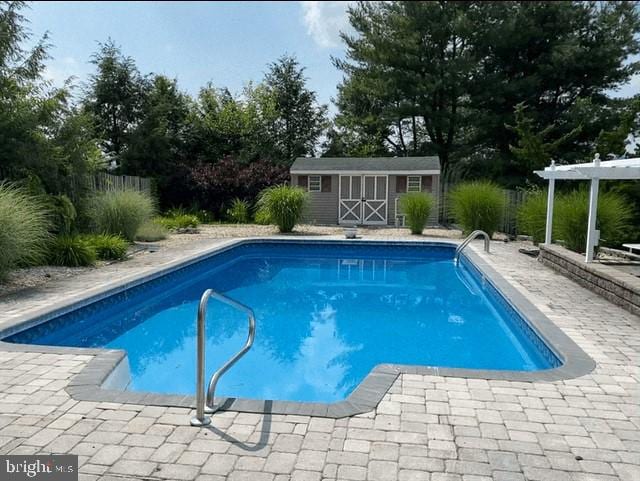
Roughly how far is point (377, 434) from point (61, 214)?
8406 millimetres

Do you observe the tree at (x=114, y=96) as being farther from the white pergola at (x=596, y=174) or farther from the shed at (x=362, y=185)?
the white pergola at (x=596, y=174)

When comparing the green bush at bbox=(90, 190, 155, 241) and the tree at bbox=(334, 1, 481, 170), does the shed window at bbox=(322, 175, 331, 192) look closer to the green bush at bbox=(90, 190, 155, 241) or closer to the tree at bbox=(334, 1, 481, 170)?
the tree at bbox=(334, 1, 481, 170)

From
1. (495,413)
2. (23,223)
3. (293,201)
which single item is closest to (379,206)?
(293,201)

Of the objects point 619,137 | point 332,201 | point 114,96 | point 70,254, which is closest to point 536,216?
point 619,137

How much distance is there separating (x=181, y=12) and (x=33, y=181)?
4.27 meters

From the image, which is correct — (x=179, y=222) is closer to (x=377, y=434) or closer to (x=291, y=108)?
(x=291, y=108)

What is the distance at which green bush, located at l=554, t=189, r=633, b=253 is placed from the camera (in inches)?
355

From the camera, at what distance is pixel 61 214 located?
30.2 ft

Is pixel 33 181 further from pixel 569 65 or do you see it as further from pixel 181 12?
pixel 569 65

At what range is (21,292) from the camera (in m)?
6.30

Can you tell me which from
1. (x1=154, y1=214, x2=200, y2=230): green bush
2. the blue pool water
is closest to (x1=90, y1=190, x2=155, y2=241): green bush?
the blue pool water

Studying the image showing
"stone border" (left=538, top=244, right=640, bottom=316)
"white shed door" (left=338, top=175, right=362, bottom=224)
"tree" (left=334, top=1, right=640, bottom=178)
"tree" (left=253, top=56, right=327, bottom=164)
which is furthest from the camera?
"tree" (left=253, top=56, right=327, bottom=164)

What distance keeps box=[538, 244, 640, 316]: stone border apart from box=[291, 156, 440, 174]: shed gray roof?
8791mm

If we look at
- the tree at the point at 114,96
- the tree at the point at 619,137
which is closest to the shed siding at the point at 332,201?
the tree at the point at 619,137
